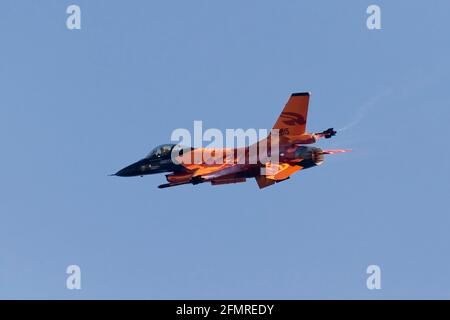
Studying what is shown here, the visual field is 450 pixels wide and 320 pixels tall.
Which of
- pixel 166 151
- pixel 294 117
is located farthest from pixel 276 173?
pixel 166 151

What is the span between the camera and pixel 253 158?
8762 cm

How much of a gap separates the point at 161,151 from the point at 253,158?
279 inches

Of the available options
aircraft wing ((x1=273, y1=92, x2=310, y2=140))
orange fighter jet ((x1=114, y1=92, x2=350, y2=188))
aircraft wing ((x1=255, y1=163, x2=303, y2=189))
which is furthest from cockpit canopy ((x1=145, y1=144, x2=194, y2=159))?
aircraft wing ((x1=273, y1=92, x2=310, y2=140))

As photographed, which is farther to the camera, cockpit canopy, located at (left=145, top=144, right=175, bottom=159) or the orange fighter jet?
cockpit canopy, located at (left=145, top=144, right=175, bottom=159)

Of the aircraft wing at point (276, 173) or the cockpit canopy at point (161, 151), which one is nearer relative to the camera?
the aircraft wing at point (276, 173)

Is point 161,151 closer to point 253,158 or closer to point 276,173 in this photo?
point 253,158

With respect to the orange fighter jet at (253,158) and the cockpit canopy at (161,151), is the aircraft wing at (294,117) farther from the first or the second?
the cockpit canopy at (161,151)

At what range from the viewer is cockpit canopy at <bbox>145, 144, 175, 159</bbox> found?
91000 millimetres

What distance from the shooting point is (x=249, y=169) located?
87875 millimetres

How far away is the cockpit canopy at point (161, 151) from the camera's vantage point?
299 feet

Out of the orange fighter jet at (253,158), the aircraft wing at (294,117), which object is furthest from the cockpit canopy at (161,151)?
the aircraft wing at (294,117)

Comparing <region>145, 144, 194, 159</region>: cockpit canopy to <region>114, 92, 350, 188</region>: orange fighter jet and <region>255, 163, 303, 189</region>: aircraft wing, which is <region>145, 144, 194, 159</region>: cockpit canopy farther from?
<region>255, 163, 303, 189</region>: aircraft wing
